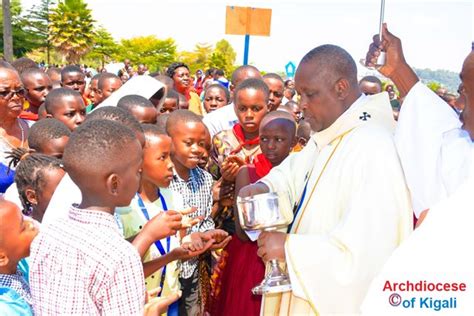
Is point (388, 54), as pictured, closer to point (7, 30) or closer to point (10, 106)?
point (10, 106)

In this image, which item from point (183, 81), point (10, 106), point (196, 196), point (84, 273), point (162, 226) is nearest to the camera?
point (84, 273)

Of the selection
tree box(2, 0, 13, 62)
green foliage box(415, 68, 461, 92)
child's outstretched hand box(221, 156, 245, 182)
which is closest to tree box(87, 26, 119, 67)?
tree box(2, 0, 13, 62)

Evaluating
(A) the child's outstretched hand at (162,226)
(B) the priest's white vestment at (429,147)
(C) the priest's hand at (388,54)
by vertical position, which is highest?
(C) the priest's hand at (388,54)

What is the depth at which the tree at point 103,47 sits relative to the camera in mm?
57500

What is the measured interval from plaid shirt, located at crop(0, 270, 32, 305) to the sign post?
301 inches

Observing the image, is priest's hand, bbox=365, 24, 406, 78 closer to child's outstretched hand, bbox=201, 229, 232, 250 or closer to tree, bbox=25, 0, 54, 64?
child's outstretched hand, bbox=201, 229, 232, 250

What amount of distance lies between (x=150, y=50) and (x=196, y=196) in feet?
222

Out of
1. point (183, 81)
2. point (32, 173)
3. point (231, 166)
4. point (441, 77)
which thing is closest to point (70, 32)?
point (183, 81)

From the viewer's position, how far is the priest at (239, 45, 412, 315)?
8.13ft

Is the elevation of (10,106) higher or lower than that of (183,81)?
higher

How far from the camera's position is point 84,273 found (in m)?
1.93

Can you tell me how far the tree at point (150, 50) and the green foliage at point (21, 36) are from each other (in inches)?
630

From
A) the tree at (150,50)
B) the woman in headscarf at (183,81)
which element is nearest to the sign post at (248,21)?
the woman in headscarf at (183,81)

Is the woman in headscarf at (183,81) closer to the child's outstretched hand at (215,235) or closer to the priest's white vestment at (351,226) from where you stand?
the child's outstretched hand at (215,235)
